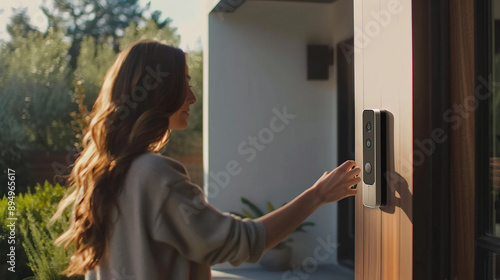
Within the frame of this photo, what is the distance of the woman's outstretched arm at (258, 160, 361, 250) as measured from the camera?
136 centimetres

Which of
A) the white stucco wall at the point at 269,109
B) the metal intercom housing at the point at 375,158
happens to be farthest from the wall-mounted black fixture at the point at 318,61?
the metal intercom housing at the point at 375,158

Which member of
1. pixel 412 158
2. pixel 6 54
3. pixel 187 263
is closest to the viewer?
pixel 187 263

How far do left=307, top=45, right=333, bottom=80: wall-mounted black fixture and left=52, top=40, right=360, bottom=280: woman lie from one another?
4152 millimetres

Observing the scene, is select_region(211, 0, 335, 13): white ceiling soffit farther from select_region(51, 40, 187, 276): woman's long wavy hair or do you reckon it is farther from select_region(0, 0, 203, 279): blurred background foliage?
select_region(51, 40, 187, 276): woman's long wavy hair

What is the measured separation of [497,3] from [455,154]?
421 mm

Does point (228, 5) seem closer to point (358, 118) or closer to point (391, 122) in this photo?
point (358, 118)

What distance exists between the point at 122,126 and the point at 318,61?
14.0ft

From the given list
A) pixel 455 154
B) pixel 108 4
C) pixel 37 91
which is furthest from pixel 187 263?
pixel 108 4

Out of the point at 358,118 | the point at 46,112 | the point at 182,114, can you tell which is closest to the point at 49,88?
the point at 46,112

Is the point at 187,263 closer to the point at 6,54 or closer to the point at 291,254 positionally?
the point at 291,254

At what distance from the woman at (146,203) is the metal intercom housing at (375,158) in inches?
15.3

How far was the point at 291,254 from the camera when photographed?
537cm

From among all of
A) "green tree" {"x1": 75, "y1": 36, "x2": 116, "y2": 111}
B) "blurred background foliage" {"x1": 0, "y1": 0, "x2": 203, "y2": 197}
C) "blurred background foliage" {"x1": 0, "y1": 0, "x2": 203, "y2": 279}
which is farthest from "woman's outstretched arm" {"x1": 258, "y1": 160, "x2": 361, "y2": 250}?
"green tree" {"x1": 75, "y1": 36, "x2": 116, "y2": 111}

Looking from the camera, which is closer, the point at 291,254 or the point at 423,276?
the point at 423,276
